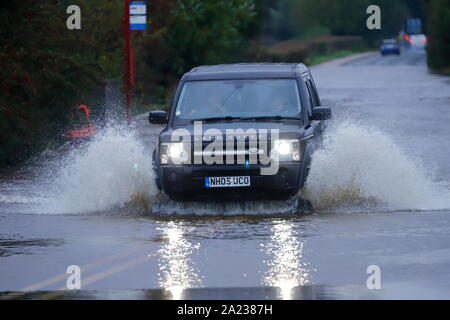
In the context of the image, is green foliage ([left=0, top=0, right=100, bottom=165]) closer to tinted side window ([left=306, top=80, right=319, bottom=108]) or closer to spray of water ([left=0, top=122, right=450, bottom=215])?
spray of water ([left=0, top=122, right=450, bottom=215])

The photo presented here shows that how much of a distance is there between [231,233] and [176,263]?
2.22 meters

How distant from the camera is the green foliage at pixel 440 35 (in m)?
74.6

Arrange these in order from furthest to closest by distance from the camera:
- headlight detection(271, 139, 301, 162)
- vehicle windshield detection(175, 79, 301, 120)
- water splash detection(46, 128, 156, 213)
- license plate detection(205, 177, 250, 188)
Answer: water splash detection(46, 128, 156, 213) < vehicle windshield detection(175, 79, 301, 120) < headlight detection(271, 139, 301, 162) < license plate detection(205, 177, 250, 188)

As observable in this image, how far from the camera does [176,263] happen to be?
11906 millimetres

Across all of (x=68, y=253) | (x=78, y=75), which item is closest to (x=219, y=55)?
(x=78, y=75)

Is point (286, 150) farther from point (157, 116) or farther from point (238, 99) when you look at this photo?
point (157, 116)

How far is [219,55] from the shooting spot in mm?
55688

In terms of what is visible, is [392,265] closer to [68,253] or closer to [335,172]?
[68,253]

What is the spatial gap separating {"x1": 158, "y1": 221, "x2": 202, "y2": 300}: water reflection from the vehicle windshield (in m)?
2.36

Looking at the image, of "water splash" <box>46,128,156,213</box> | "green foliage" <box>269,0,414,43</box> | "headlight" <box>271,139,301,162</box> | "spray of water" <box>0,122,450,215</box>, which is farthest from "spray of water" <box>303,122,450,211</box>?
"green foliage" <box>269,0,414,43</box>

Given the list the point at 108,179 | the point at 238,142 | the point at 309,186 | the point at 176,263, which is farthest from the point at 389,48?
the point at 176,263

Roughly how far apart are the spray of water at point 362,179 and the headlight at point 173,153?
1650mm

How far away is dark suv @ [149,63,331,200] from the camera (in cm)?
1548
